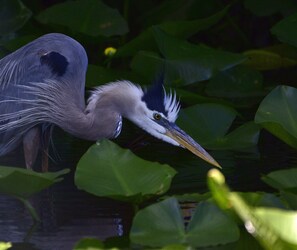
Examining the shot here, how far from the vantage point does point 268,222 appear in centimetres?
239

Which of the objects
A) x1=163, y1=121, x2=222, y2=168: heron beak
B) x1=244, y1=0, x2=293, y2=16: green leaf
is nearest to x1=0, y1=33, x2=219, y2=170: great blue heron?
x1=163, y1=121, x2=222, y2=168: heron beak

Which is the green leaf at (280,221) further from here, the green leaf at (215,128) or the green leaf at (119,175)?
the green leaf at (215,128)

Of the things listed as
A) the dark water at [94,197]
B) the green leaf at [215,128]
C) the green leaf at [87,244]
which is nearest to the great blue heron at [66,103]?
the dark water at [94,197]

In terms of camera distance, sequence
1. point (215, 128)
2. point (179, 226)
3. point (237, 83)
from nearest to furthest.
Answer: point (179, 226), point (215, 128), point (237, 83)

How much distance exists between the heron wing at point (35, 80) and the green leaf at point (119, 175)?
111cm

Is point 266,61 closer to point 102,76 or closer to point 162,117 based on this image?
point 102,76

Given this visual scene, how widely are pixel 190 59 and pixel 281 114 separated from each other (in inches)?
56.4

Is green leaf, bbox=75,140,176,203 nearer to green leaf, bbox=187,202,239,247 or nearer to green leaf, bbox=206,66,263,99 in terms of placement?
green leaf, bbox=187,202,239,247

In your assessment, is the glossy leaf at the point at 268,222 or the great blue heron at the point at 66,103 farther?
the great blue heron at the point at 66,103

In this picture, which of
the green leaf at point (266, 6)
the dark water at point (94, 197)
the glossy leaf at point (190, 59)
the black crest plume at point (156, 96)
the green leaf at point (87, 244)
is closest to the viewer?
the green leaf at point (87, 244)

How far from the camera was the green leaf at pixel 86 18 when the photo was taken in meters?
6.08

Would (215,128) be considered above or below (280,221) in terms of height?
below

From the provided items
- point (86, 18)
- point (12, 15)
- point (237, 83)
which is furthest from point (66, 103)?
point (237, 83)

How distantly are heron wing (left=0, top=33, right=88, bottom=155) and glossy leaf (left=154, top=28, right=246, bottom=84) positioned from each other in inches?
33.7
